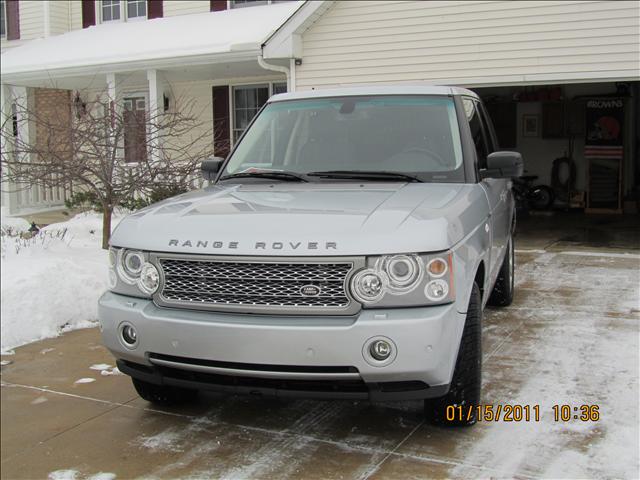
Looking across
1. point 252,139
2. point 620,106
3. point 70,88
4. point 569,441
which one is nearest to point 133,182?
point 252,139

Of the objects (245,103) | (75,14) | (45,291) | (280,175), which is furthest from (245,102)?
(280,175)

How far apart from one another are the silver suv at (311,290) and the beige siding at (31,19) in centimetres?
1635

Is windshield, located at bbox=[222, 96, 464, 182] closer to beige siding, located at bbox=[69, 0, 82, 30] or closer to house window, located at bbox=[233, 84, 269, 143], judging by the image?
house window, located at bbox=[233, 84, 269, 143]

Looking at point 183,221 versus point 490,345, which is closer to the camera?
point 183,221

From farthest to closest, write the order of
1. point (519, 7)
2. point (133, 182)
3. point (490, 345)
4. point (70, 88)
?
point (70, 88) → point (519, 7) → point (133, 182) → point (490, 345)

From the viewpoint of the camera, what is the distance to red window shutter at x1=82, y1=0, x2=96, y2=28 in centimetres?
1791

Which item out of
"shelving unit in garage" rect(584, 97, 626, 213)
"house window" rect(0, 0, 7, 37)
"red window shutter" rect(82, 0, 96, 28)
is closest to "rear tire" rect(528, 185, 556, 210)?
"shelving unit in garage" rect(584, 97, 626, 213)

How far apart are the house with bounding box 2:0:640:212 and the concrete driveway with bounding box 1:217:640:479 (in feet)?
18.7

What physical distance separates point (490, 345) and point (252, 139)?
2.45 meters

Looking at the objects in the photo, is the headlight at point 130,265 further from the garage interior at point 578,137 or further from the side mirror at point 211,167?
the garage interior at point 578,137

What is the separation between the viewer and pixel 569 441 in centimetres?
387

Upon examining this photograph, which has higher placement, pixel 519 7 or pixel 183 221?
pixel 519 7

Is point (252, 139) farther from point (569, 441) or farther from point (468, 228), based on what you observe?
point (569, 441)

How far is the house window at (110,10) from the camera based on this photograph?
17.7 m
